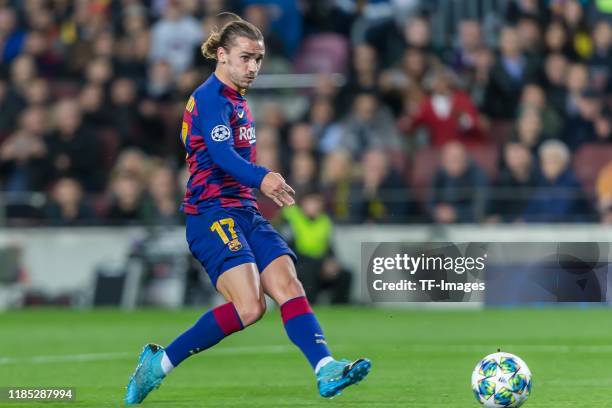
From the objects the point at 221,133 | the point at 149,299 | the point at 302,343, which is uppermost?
the point at 221,133

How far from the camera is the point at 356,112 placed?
726 inches

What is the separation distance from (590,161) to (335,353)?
6.74 m

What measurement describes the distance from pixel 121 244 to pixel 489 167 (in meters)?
4.65

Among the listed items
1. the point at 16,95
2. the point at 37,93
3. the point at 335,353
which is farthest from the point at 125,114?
the point at 335,353

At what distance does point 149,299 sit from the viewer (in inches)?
717

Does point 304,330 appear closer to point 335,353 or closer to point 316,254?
point 335,353

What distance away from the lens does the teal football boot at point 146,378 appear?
826 centimetres

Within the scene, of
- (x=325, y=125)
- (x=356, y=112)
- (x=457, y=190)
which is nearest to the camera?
(x=457, y=190)

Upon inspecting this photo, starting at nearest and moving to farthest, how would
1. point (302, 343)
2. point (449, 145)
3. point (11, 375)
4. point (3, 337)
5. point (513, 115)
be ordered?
point (302, 343)
point (11, 375)
point (3, 337)
point (449, 145)
point (513, 115)

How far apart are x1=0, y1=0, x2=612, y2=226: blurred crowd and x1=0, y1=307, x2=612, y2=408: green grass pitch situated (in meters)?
1.44

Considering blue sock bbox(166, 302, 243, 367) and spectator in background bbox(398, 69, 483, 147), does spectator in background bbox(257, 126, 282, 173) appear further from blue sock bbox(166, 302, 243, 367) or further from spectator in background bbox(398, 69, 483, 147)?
blue sock bbox(166, 302, 243, 367)

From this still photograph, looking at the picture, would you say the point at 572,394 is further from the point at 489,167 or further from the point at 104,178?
the point at 104,178

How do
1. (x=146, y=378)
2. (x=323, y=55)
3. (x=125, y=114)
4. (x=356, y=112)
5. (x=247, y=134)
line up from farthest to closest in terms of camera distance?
1. (x=323, y=55)
2. (x=125, y=114)
3. (x=356, y=112)
4. (x=247, y=134)
5. (x=146, y=378)

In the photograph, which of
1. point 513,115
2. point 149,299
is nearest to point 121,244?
point 149,299
